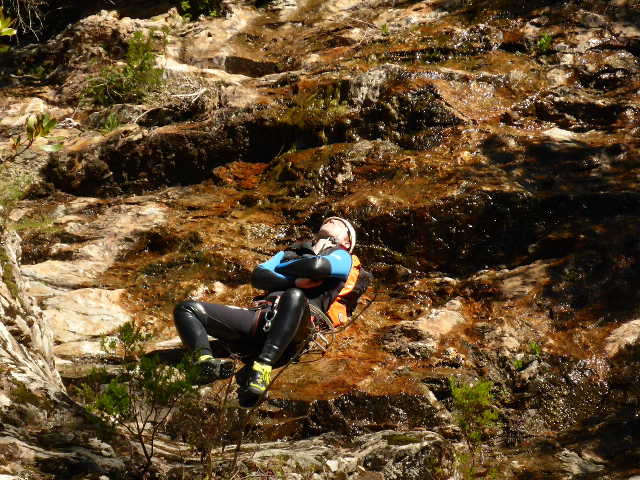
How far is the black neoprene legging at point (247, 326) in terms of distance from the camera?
4855 mm

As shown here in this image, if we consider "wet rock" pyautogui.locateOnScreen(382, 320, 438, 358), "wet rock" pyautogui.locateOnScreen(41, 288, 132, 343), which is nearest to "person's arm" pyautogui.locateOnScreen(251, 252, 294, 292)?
"wet rock" pyautogui.locateOnScreen(382, 320, 438, 358)

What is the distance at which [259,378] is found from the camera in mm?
4523

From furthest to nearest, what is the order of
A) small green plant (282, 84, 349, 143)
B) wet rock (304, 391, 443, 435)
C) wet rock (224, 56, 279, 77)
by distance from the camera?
wet rock (224, 56, 279, 77) → small green plant (282, 84, 349, 143) → wet rock (304, 391, 443, 435)

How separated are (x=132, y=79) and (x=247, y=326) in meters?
6.22

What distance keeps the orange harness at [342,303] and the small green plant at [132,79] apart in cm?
562

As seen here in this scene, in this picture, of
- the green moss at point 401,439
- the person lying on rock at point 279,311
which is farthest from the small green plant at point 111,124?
the green moss at point 401,439

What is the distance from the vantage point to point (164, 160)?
8445 mm

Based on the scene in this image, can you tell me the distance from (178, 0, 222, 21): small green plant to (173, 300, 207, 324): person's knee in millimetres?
8646

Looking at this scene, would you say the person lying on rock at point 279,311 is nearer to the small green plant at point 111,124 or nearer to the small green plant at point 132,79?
the small green plant at point 111,124

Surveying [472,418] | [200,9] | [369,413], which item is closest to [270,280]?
[369,413]

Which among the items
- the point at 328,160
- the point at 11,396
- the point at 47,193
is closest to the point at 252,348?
the point at 11,396

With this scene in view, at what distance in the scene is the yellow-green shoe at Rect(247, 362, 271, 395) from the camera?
446cm

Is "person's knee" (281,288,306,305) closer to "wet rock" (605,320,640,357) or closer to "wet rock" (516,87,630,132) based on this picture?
"wet rock" (605,320,640,357)

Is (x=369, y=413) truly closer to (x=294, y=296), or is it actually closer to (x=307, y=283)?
(x=294, y=296)
